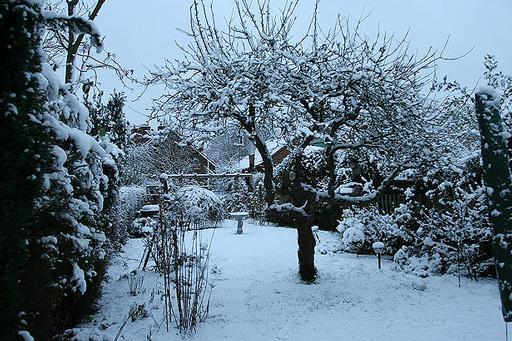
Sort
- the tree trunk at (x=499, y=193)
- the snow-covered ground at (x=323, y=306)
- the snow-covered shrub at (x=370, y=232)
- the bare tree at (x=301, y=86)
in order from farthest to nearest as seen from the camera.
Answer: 1. the snow-covered shrub at (x=370, y=232)
2. the bare tree at (x=301, y=86)
3. the snow-covered ground at (x=323, y=306)
4. the tree trunk at (x=499, y=193)

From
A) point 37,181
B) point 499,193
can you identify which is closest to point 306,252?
point 499,193

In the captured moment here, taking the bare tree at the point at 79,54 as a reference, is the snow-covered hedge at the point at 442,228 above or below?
below

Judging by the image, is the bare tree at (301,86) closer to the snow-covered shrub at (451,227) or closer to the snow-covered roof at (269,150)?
the snow-covered roof at (269,150)

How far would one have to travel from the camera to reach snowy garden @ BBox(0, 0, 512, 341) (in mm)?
1865

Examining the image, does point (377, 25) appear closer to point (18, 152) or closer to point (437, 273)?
point (437, 273)

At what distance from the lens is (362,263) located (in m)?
6.23

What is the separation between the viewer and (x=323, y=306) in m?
4.12

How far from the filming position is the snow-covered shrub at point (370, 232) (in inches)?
255

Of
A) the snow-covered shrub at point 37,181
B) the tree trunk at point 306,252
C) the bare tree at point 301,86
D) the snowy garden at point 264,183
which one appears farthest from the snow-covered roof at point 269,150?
the snow-covered shrub at point 37,181

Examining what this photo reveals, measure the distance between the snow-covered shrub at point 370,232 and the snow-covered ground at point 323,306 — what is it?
58 centimetres

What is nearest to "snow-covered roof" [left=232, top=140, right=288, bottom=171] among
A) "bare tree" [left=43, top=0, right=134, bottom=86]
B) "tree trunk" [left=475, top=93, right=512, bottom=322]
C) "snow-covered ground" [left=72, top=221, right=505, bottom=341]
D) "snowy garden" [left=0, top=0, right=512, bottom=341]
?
"snowy garden" [left=0, top=0, right=512, bottom=341]

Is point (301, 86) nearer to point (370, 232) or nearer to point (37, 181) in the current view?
point (37, 181)


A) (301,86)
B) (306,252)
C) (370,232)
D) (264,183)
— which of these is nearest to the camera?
(301,86)

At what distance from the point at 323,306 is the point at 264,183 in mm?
1897
